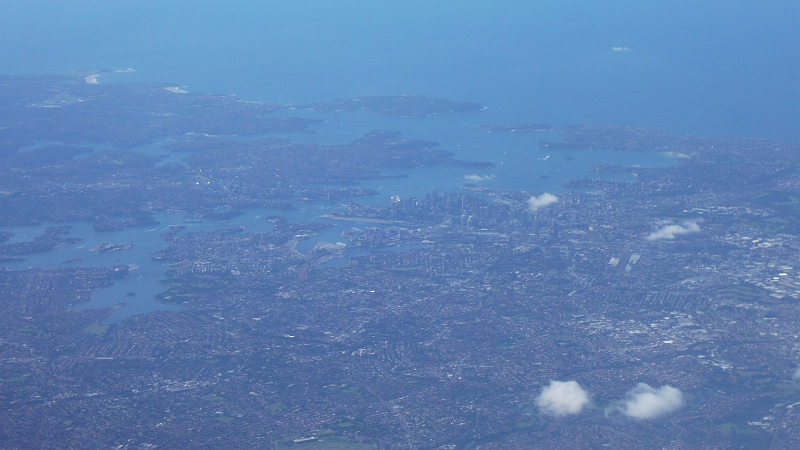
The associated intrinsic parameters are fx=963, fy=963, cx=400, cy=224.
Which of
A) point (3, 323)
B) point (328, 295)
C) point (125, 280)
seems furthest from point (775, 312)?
point (3, 323)

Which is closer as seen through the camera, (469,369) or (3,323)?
(469,369)

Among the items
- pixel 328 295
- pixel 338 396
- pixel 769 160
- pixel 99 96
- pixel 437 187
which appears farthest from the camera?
pixel 99 96

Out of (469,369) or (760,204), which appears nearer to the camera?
(469,369)

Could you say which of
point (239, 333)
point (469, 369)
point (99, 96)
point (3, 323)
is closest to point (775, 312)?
point (469, 369)

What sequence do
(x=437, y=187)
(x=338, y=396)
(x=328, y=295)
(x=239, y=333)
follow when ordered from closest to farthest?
(x=338, y=396), (x=239, y=333), (x=328, y=295), (x=437, y=187)

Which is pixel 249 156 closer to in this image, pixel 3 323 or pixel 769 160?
pixel 3 323

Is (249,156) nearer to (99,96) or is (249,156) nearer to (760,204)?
(99,96)

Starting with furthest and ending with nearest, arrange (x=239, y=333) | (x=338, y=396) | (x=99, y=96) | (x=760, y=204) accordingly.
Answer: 1. (x=99, y=96)
2. (x=760, y=204)
3. (x=239, y=333)
4. (x=338, y=396)

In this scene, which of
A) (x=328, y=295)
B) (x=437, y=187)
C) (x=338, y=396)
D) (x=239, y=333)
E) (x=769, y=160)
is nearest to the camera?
(x=338, y=396)
